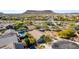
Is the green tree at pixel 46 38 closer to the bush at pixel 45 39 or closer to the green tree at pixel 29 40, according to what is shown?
the bush at pixel 45 39

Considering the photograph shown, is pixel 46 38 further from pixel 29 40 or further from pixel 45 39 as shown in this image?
pixel 29 40

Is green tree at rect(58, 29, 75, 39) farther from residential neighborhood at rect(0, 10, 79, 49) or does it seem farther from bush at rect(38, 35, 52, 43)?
bush at rect(38, 35, 52, 43)

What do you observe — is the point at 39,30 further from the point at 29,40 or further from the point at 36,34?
the point at 29,40

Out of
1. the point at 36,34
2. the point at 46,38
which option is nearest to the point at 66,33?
the point at 46,38

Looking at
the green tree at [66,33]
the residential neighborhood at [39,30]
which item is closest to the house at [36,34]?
the residential neighborhood at [39,30]

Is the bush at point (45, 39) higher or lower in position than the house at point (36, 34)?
lower

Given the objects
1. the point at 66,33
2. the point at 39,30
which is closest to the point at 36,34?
the point at 39,30

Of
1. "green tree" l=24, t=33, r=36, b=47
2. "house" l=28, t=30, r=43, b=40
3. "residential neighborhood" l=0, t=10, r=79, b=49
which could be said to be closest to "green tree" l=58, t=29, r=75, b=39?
"residential neighborhood" l=0, t=10, r=79, b=49

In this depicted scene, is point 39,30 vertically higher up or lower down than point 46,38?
higher up
